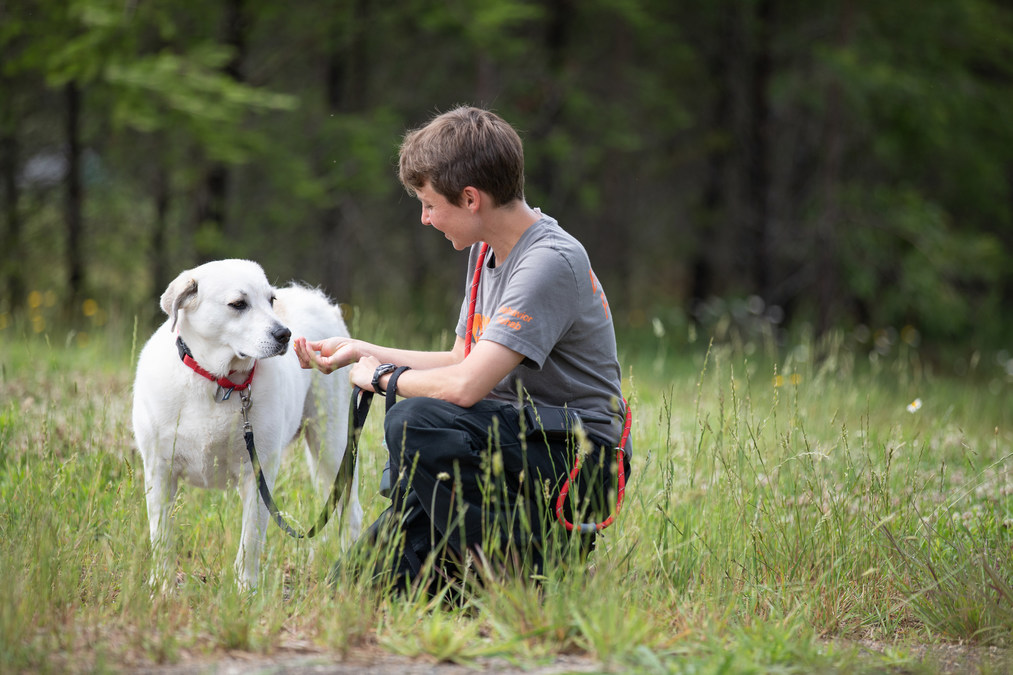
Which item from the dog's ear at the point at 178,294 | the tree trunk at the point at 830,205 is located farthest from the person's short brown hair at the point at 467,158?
the tree trunk at the point at 830,205

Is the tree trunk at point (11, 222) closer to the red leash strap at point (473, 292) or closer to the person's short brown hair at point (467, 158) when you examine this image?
the red leash strap at point (473, 292)

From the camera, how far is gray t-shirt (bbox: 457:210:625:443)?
2875 mm

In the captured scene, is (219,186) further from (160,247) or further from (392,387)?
(392,387)

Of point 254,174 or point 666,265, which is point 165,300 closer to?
point 254,174

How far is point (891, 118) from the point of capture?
1165cm

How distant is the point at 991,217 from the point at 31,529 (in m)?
15.9

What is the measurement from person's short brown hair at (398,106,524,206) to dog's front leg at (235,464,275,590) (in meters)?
1.32

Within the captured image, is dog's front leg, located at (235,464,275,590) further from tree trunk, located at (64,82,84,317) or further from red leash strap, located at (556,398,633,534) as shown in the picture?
tree trunk, located at (64,82,84,317)

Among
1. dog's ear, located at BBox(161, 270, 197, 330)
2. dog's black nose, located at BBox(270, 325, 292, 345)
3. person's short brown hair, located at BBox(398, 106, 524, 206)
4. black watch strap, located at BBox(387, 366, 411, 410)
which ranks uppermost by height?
person's short brown hair, located at BBox(398, 106, 524, 206)

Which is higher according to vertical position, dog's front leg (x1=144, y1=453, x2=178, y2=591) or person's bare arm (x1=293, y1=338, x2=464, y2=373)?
person's bare arm (x1=293, y1=338, x2=464, y2=373)

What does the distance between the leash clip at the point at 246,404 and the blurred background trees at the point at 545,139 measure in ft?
16.6

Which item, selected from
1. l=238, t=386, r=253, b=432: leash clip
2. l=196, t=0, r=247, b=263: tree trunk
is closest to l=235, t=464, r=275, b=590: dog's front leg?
l=238, t=386, r=253, b=432: leash clip

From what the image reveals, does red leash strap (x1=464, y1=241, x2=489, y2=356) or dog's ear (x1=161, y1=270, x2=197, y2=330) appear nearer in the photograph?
dog's ear (x1=161, y1=270, x2=197, y2=330)

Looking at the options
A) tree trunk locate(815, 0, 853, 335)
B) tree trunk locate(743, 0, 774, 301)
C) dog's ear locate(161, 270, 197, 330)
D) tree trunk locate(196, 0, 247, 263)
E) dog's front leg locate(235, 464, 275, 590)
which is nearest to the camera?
dog's ear locate(161, 270, 197, 330)
